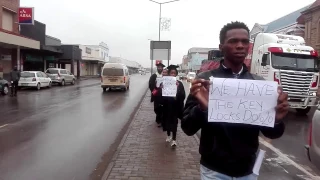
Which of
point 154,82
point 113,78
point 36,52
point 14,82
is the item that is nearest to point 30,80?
point 14,82

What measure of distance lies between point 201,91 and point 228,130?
36 cm

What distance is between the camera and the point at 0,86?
20.9 m

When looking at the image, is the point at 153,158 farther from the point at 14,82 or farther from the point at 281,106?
the point at 14,82

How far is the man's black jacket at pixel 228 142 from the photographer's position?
233 centimetres

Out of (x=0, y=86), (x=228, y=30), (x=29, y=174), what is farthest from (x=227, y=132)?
(x=0, y=86)

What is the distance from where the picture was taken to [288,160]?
6.63m

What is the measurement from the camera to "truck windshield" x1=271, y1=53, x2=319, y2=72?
13.7m

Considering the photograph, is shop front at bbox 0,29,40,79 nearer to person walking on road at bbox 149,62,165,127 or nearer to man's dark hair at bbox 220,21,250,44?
person walking on road at bbox 149,62,165,127

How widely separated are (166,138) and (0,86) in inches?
658

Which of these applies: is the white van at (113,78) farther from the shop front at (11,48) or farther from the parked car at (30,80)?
the shop front at (11,48)

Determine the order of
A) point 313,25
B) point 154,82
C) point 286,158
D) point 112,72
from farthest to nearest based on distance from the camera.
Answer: point 313,25 < point 112,72 < point 154,82 < point 286,158

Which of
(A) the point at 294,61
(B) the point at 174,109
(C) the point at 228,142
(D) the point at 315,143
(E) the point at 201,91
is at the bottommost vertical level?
(D) the point at 315,143

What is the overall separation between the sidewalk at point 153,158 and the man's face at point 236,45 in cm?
307

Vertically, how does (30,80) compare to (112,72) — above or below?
below
